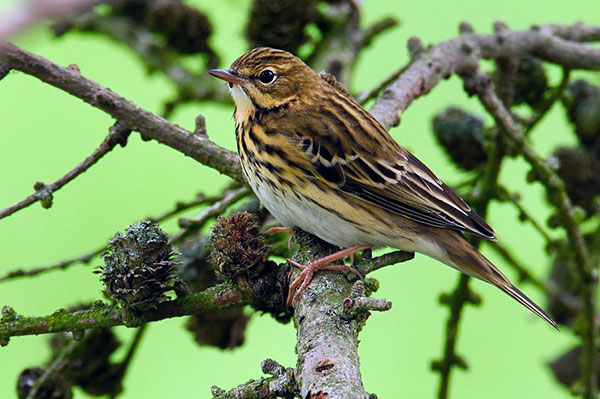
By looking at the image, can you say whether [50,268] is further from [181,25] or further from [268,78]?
[181,25]

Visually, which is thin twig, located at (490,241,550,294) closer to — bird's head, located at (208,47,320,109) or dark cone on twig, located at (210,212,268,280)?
bird's head, located at (208,47,320,109)

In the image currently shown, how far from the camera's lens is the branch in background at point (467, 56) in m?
3.01

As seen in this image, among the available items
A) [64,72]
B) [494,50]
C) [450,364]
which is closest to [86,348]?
[64,72]

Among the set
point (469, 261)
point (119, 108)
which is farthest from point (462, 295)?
point (119, 108)

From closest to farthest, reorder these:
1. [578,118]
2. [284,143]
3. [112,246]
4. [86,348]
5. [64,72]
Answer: [112,246] < [64,72] < [86,348] < [284,143] < [578,118]

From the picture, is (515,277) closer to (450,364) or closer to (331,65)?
(450,364)

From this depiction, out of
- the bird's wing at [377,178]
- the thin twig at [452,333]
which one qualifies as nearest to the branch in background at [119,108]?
the bird's wing at [377,178]

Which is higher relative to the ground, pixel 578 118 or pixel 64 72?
pixel 578 118

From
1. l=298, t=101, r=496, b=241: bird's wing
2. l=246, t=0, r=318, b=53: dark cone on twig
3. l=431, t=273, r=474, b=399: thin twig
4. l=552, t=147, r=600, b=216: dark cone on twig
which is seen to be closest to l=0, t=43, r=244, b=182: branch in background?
l=298, t=101, r=496, b=241: bird's wing

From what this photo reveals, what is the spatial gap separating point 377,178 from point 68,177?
1.18 meters

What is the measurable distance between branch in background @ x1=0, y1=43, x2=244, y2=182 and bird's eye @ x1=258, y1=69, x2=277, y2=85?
1.76ft

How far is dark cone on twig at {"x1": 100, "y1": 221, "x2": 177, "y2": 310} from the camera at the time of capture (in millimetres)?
1998

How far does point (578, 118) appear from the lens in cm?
389

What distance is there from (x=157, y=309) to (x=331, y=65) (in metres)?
2.27
